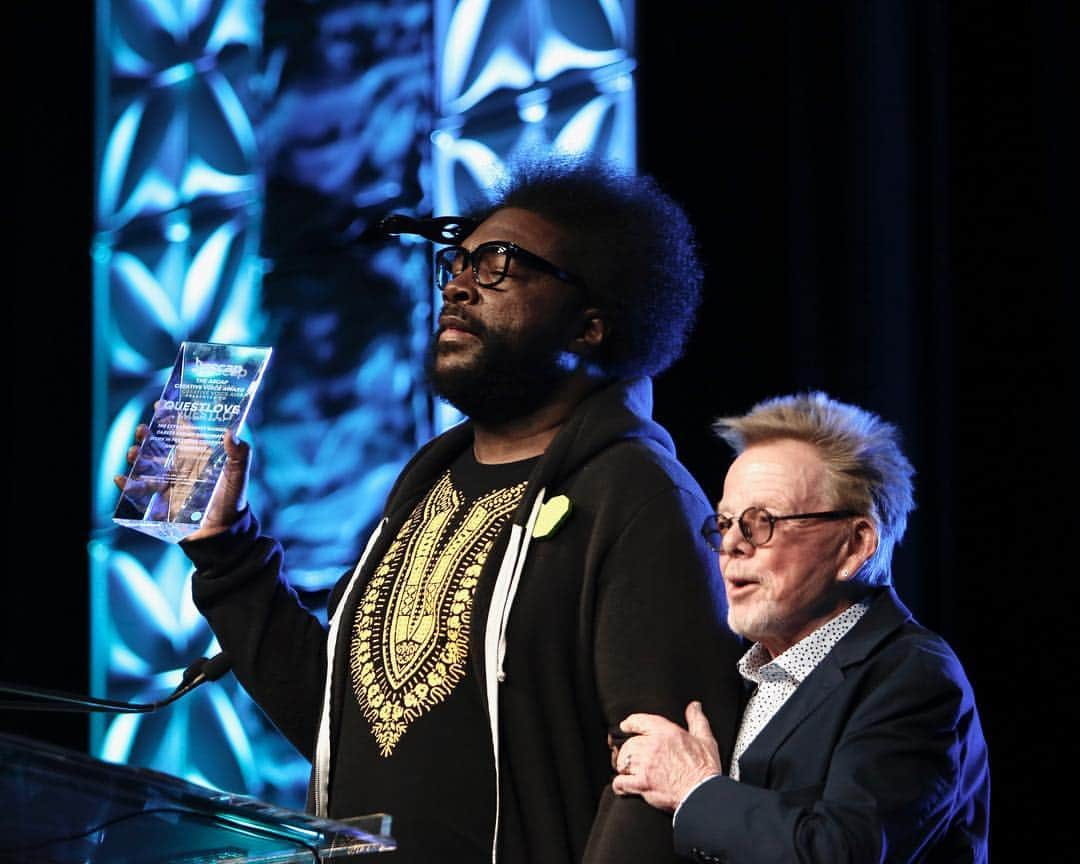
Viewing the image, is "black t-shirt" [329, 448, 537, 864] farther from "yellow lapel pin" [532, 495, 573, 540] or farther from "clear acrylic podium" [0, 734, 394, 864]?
"clear acrylic podium" [0, 734, 394, 864]

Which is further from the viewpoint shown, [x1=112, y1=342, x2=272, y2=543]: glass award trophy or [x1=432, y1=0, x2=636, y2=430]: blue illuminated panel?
[x1=432, y1=0, x2=636, y2=430]: blue illuminated panel

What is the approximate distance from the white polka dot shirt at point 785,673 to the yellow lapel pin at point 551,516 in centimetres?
34

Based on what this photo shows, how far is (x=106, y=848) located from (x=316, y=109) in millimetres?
3050

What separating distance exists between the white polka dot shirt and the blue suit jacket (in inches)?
1.3

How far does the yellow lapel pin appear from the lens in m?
2.15

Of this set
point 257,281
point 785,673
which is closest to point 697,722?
point 785,673

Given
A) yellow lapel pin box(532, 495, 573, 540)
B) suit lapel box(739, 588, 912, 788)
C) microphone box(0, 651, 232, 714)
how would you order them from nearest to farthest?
1. suit lapel box(739, 588, 912, 788)
2. microphone box(0, 651, 232, 714)
3. yellow lapel pin box(532, 495, 573, 540)

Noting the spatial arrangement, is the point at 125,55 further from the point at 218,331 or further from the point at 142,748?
the point at 142,748

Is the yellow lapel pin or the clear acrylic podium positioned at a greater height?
the yellow lapel pin

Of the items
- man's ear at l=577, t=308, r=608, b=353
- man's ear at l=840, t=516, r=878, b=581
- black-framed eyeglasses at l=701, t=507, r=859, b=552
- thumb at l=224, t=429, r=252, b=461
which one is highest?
man's ear at l=577, t=308, r=608, b=353

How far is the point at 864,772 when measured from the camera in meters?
1.75

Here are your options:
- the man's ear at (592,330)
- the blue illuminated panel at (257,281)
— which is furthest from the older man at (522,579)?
the blue illuminated panel at (257,281)

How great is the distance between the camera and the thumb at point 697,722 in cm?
194

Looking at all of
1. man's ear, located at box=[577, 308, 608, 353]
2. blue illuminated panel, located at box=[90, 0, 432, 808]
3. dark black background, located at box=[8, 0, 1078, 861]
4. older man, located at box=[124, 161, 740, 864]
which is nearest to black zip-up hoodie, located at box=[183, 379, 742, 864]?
older man, located at box=[124, 161, 740, 864]
